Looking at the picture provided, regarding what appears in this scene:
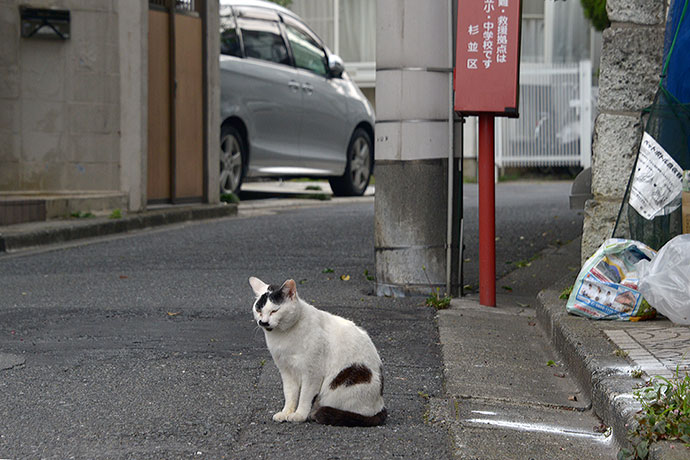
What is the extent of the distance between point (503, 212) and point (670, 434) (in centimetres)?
890

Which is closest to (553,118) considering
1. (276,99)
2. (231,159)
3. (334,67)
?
(334,67)

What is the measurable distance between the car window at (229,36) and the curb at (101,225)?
5.89 feet

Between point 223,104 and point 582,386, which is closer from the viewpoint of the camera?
point 582,386

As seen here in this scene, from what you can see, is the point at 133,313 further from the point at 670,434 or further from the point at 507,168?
the point at 507,168

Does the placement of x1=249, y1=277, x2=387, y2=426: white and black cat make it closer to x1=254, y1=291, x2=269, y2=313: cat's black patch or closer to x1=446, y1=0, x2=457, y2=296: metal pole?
x1=254, y1=291, x2=269, y2=313: cat's black patch

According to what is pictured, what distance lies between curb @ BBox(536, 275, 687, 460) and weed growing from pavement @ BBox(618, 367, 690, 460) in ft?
0.12

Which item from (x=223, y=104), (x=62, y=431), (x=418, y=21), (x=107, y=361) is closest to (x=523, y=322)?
(x=418, y=21)

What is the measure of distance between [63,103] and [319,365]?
7322 mm

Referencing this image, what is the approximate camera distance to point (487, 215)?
612 centimetres

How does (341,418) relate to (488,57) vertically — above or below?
below

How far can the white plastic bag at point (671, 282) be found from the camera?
488cm

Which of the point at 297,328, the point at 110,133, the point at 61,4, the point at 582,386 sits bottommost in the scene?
the point at 582,386

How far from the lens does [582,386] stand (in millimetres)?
4367

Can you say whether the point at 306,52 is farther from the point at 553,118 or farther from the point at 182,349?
the point at 553,118
